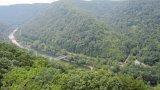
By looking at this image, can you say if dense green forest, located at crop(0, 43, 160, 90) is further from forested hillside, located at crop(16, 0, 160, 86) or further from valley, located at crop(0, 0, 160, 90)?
forested hillside, located at crop(16, 0, 160, 86)

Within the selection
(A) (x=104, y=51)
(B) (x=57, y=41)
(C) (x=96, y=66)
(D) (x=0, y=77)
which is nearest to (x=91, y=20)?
(B) (x=57, y=41)

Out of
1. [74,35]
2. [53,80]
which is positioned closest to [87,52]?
[74,35]

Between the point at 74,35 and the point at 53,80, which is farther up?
the point at 53,80

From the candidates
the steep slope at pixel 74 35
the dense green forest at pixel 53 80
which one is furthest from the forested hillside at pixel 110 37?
the dense green forest at pixel 53 80

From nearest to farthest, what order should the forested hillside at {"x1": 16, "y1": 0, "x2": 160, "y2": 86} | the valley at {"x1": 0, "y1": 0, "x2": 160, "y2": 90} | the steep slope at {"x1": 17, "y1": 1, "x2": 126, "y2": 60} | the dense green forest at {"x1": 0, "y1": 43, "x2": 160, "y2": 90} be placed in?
the dense green forest at {"x1": 0, "y1": 43, "x2": 160, "y2": 90}, the valley at {"x1": 0, "y1": 0, "x2": 160, "y2": 90}, the forested hillside at {"x1": 16, "y1": 0, "x2": 160, "y2": 86}, the steep slope at {"x1": 17, "y1": 1, "x2": 126, "y2": 60}

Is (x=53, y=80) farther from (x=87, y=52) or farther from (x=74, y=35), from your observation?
(x=74, y=35)

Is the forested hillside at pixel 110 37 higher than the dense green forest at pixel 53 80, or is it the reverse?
the dense green forest at pixel 53 80

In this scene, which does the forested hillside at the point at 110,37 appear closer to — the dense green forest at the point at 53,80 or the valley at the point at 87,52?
the valley at the point at 87,52

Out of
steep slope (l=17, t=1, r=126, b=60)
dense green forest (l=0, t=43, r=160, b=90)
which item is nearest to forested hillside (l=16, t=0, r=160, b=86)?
steep slope (l=17, t=1, r=126, b=60)
